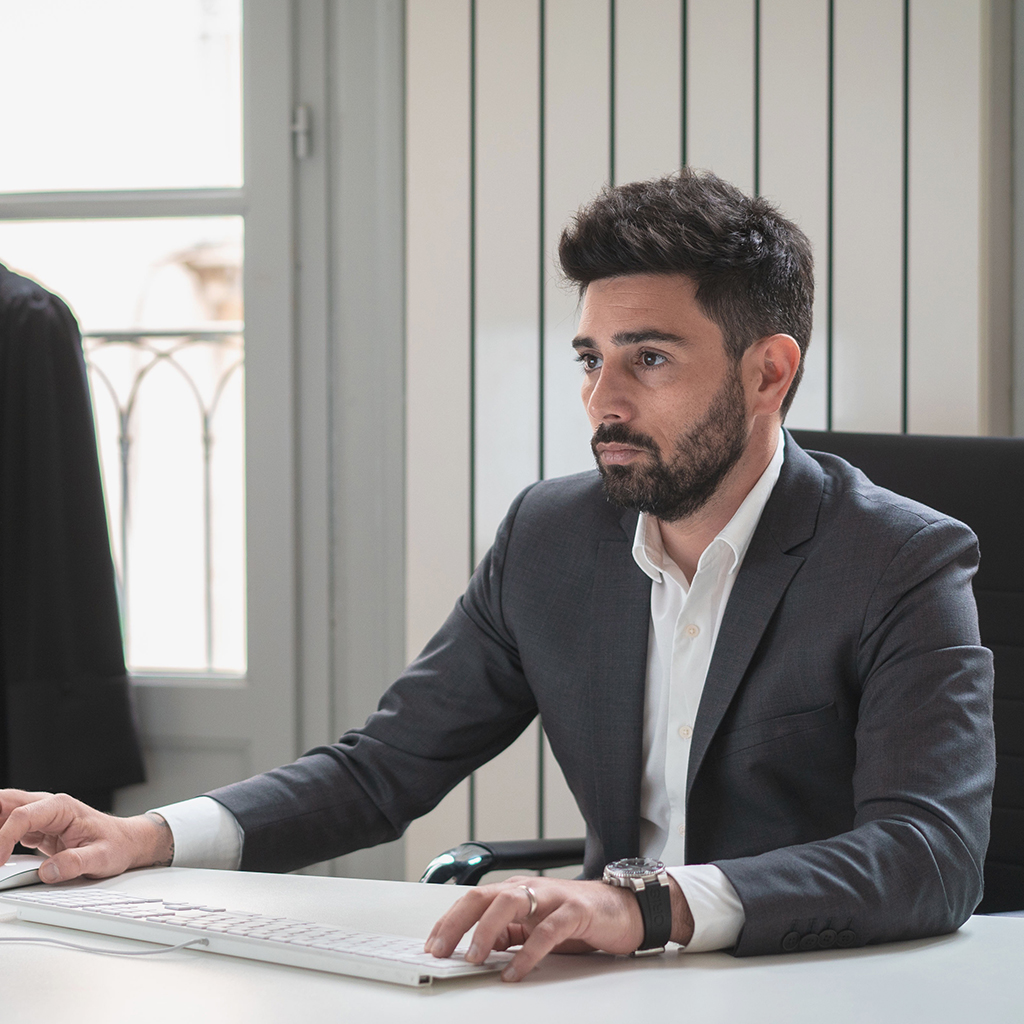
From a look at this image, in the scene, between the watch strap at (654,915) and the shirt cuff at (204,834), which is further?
the shirt cuff at (204,834)

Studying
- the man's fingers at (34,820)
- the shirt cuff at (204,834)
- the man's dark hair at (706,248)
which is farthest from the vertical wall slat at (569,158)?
the man's fingers at (34,820)

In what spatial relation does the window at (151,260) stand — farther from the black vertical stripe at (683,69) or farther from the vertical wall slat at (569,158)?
the black vertical stripe at (683,69)

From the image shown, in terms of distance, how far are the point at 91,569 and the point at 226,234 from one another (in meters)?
0.74

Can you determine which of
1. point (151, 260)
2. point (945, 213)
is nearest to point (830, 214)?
point (945, 213)

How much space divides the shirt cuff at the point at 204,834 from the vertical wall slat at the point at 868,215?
132 centimetres

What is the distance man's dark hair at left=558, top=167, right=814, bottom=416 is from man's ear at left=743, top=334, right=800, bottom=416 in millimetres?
14

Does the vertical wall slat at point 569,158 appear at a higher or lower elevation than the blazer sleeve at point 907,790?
higher

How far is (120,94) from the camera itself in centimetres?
237

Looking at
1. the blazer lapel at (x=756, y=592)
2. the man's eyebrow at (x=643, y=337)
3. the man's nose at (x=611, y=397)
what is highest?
the man's eyebrow at (x=643, y=337)

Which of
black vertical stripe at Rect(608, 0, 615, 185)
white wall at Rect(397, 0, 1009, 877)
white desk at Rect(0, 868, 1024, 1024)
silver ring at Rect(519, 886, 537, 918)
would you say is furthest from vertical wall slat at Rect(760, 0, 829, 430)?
silver ring at Rect(519, 886, 537, 918)

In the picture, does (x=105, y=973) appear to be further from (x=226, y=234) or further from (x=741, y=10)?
(x=741, y=10)

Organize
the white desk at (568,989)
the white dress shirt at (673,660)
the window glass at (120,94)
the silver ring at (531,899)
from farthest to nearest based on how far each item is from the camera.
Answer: the window glass at (120,94) → the white dress shirt at (673,660) → the silver ring at (531,899) → the white desk at (568,989)

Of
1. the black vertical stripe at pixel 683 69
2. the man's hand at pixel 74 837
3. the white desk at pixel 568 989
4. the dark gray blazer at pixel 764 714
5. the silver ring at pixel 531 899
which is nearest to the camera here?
the white desk at pixel 568 989

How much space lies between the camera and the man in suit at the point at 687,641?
3.88ft
